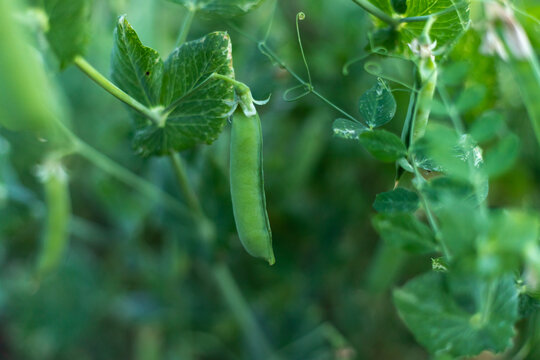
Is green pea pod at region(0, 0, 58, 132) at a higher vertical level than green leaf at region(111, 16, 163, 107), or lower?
higher

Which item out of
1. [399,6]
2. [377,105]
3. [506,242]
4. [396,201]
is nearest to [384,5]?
[399,6]

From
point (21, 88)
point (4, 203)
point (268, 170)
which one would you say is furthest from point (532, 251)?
point (4, 203)

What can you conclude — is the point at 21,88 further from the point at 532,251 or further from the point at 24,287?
the point at 24,287

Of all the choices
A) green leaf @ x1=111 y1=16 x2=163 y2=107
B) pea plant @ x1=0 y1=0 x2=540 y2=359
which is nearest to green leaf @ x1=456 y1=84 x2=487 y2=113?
pea plant @ x1=0 y1=0 x2=540 y2=359

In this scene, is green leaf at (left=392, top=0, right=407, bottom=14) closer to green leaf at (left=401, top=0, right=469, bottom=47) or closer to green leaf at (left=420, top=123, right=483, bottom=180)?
green leaf at (left=401, top=0, right=469, bottom=47)

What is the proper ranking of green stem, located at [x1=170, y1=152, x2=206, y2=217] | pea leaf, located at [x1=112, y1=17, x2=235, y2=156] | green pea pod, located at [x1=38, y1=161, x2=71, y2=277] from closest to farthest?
pea leaf, located at [x1=112, y1=17, x2=235, y2=156] → green stem, located at [x1=170, y1=152, x2=206, y2=217] → green pea pod, located at [x1=38, y1=161, x2=71, y2=277]

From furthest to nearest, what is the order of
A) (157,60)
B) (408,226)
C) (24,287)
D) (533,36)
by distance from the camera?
(24,287) → (533,36) → (157,60) → (408,226)

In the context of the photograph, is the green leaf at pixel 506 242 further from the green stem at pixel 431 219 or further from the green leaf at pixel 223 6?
the green leaf at pixel 223 6

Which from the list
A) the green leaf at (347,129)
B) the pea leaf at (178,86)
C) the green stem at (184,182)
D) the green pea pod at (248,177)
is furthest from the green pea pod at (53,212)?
the green leaf at (347,129)
